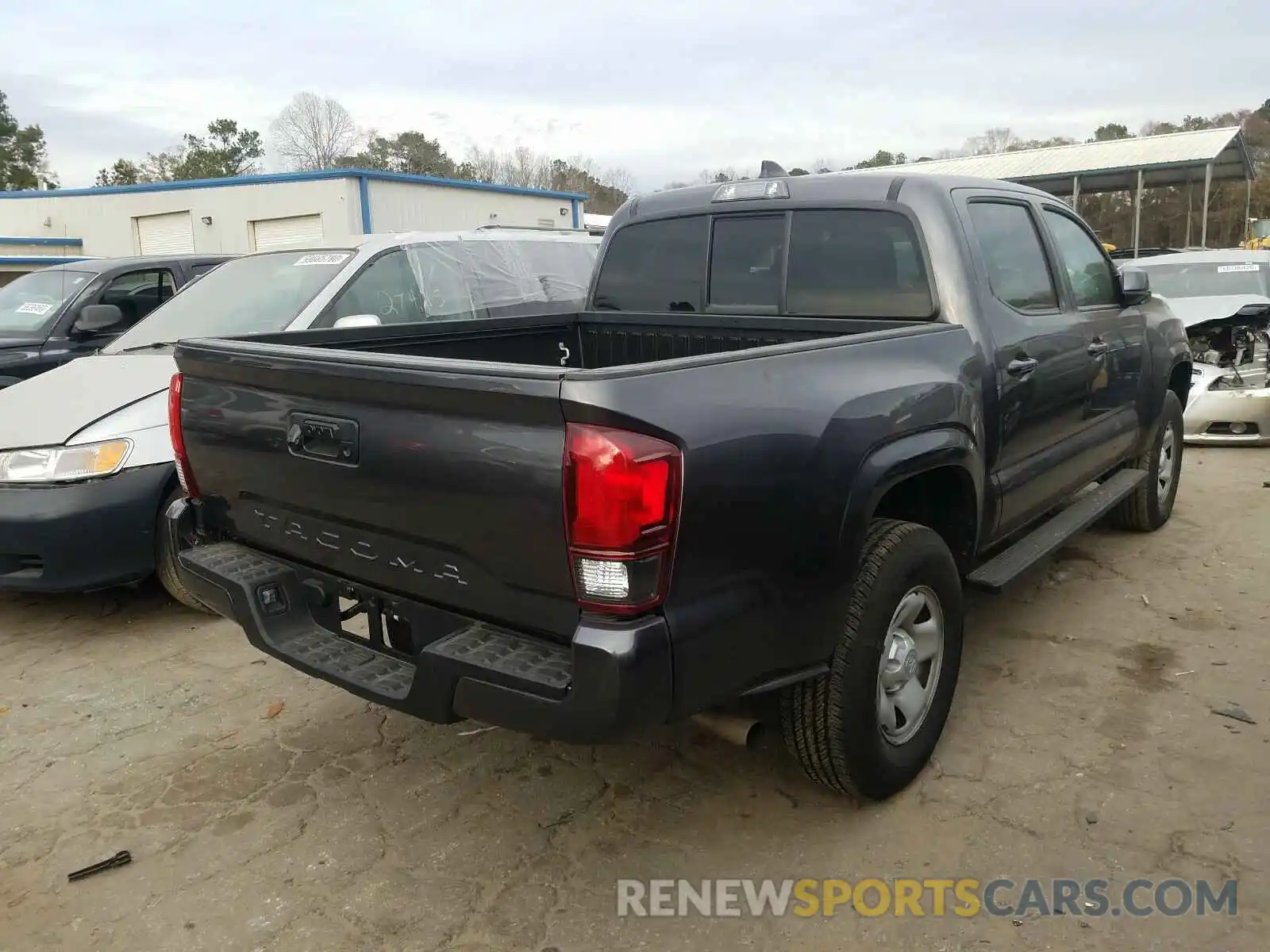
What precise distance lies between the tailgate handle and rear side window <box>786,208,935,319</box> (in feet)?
6.42

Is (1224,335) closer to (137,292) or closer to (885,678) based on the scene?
(885,678)

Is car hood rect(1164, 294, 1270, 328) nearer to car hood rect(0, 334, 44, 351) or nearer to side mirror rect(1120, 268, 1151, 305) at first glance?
side mirror rect(1120, 268, 1151, 305)

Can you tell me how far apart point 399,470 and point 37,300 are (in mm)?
6509

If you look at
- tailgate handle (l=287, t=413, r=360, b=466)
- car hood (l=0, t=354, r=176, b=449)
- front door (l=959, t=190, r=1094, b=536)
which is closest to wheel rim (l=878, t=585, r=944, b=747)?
front door (l=959, t=190, r=1094, b=536)

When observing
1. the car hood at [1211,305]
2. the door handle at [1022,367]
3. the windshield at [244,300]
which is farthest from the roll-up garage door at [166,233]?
the door handle at [1022,367]

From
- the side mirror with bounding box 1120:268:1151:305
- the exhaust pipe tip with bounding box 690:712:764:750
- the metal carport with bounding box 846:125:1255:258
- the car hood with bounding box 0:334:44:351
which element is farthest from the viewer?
the metal carport with bounding box 846:125:1255:258

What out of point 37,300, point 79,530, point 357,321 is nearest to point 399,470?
point 79,530

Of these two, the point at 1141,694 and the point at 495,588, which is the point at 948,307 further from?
the point at 495,588

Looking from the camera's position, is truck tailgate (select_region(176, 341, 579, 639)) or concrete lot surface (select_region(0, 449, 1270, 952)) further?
concrete lot surface (select_region(0, 449, 1270, 952))

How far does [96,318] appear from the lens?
689 centimetres

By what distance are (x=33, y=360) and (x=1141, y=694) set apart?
282 inches

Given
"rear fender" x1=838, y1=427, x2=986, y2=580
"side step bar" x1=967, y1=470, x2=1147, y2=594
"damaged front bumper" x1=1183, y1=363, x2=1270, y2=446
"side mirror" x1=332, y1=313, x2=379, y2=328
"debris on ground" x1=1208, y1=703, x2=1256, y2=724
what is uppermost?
"side mirror" x1=332, y1=313, x2=379, y2=328

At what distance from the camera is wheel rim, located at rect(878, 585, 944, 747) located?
9.64 feet

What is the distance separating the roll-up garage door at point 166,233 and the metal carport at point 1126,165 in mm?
18034
